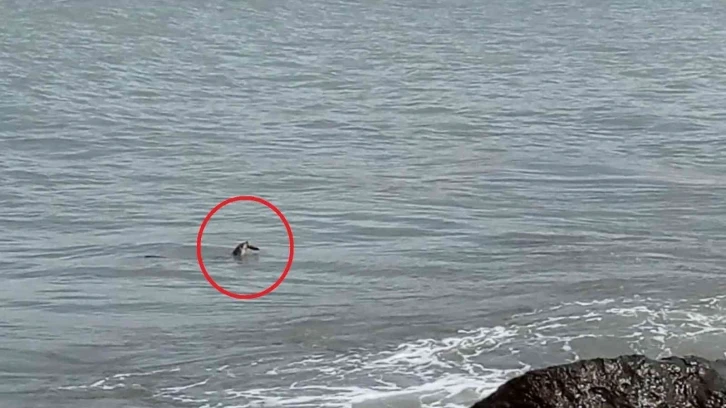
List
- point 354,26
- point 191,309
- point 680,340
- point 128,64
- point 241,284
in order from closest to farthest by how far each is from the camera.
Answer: point 680,340 → point 191,309 → point 241,284 → point 128,64 → point 354,26

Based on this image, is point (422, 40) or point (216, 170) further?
point (422, 40)

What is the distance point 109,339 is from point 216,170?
14.9ft

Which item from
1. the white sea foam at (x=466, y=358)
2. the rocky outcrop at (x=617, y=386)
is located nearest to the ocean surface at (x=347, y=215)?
the white sea foam at (x=466, y=358)

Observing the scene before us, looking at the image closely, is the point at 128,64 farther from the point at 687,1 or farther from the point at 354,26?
the point at 687,1

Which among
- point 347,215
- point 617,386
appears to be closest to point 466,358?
point 617,386

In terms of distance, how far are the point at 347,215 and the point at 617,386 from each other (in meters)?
6.28

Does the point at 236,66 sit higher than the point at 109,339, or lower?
higher

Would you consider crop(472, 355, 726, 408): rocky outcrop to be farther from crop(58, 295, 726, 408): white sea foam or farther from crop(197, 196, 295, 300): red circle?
crop(197, 196, 295, 300): red circle

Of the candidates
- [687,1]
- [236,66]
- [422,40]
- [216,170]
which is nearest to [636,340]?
[216,170]

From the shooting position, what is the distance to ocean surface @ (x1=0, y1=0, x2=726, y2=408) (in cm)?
702

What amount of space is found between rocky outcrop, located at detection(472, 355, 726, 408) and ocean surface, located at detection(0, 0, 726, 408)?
7.55 feet

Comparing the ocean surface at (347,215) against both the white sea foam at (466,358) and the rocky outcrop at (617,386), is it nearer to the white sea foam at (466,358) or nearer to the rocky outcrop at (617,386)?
the white sea foam at (466,358)

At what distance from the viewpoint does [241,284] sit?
333 inches

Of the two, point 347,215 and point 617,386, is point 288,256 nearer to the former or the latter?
point 347,215
